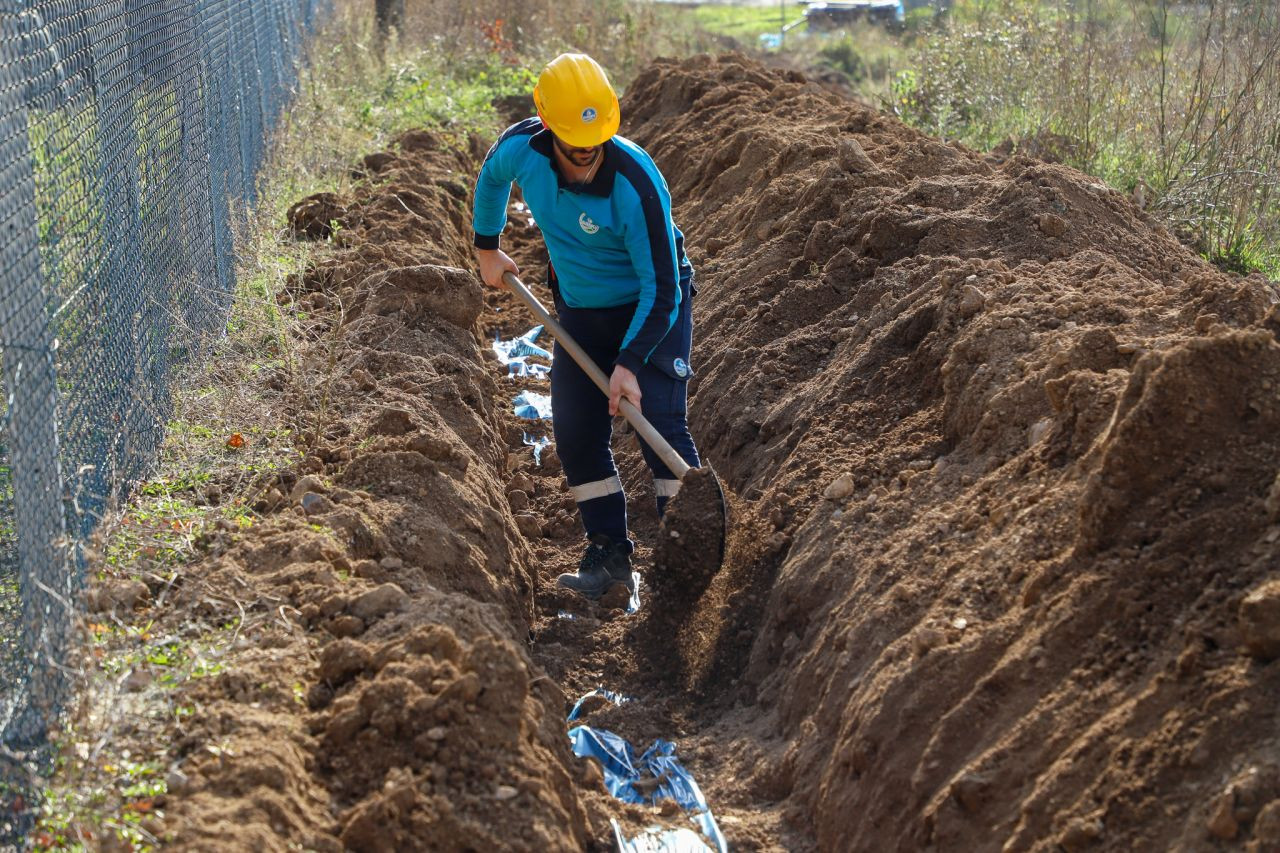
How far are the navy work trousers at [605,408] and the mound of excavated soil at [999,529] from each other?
49cm

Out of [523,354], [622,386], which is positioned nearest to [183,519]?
[622,386]

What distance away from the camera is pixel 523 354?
314 inches

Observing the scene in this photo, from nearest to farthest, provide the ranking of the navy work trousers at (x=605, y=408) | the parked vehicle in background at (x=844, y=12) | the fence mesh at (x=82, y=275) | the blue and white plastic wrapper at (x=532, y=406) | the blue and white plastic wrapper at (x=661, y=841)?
the fence mesh at (x=82, y=275), the blue and white plastic wrapper at (x=661, y=841), the navy work trousers at (x=605, y=408), the blue and white plastic wrapper at (x=532, y=406), the parked vehicle in background at (x=844, y=12)

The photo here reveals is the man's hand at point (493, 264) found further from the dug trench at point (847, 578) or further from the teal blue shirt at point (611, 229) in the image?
the dug trench at point (847, 578)

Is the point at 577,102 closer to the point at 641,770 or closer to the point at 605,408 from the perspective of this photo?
the point at 605,408

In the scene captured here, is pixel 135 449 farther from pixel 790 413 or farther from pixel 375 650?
pixel 790 413

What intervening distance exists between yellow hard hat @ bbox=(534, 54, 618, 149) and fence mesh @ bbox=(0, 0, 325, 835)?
5.37 feet

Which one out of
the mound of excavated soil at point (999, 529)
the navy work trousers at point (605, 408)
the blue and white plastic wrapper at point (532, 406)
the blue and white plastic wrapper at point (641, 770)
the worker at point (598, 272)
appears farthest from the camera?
the blue and white plastic wrapper at point (532, 406)

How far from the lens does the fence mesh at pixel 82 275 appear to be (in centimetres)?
334

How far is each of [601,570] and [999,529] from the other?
193 cm

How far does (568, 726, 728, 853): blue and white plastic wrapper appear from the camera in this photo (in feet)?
12.9

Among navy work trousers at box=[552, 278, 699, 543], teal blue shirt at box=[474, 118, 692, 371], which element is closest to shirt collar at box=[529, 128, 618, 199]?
teal blue shirt at box=[474, 118, 692, 371]

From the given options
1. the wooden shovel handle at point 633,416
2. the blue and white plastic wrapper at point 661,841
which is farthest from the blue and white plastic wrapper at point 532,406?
the blue and white plastic wrapper at point 661,841

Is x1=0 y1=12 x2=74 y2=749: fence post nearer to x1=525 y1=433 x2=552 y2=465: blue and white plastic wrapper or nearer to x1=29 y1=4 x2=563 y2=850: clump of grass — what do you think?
x1=29 y1=4 x2=563 y2=850: clump of grass
